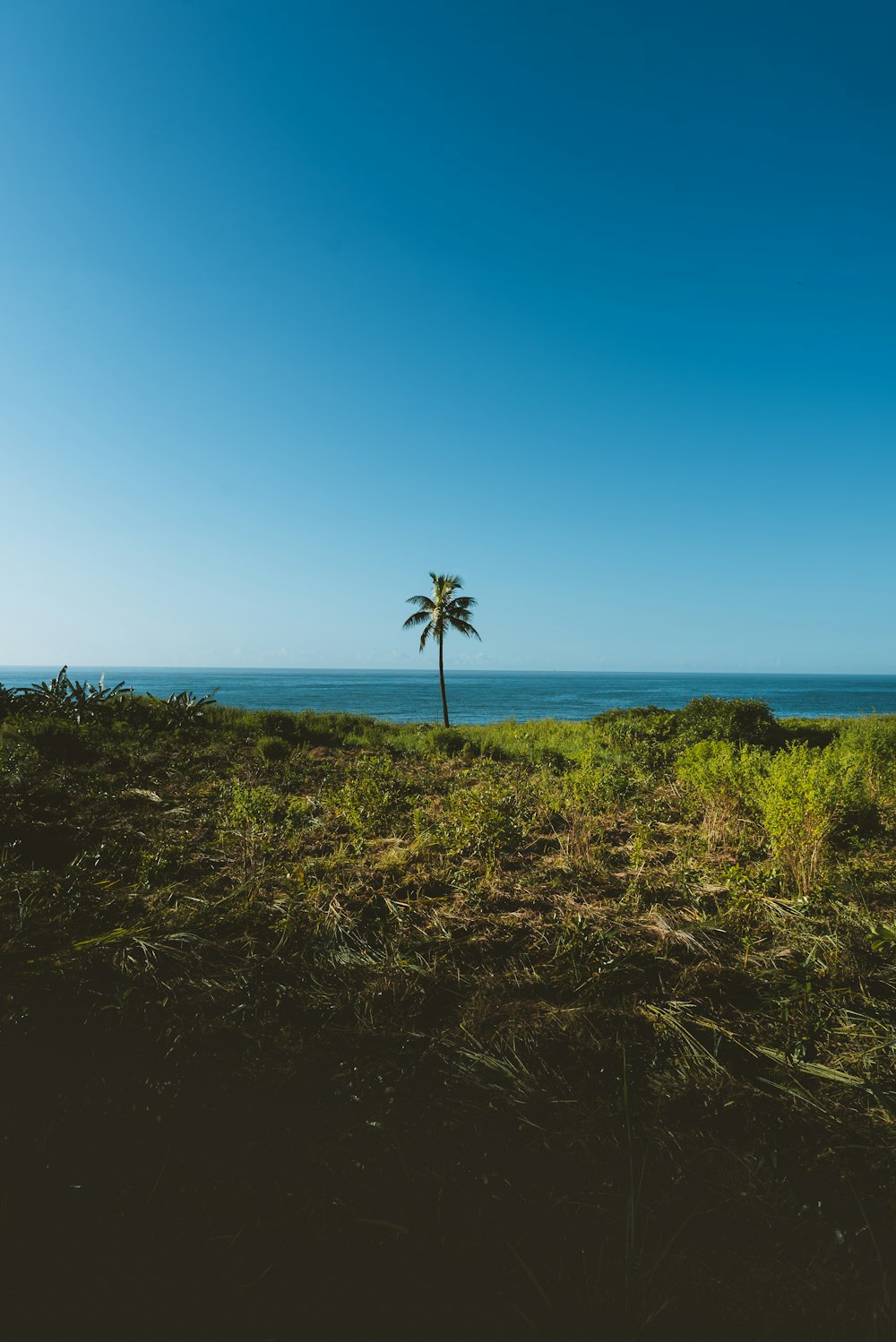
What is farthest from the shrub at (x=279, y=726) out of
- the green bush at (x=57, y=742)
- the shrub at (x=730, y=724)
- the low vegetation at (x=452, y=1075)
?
the shrub at (x=730, y=724)

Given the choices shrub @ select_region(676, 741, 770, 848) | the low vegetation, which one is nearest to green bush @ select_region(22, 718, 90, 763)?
the low vegetation

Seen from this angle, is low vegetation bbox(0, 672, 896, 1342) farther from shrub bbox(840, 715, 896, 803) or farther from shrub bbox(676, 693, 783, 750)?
shrub bbox(676, 693, 783, 750)

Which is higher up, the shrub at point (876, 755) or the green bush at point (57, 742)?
the green bush at point (57, 742)

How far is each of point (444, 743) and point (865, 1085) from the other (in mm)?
11553

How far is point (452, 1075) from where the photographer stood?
9.65 ft

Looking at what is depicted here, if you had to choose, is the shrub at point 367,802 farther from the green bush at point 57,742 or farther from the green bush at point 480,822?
the green bush at point 57,742

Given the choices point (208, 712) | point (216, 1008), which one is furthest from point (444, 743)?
point (216, 1008)

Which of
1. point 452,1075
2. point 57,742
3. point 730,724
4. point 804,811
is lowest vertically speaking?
point 452,1075

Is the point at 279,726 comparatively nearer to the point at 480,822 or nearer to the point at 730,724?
the point at 480,822

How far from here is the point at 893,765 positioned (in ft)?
31.2

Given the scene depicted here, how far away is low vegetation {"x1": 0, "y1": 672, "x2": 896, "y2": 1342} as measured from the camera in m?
1.95

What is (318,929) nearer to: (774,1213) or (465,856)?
(465,856)

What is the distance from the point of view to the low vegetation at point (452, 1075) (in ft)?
6.40

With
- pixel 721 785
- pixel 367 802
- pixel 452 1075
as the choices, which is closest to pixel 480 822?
pixel 367 802
